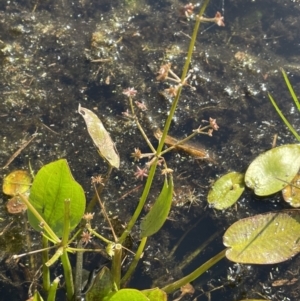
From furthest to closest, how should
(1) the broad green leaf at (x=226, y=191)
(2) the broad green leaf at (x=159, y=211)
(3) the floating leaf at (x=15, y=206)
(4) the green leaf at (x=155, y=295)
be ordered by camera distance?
(1) the broad green leaf at (x=226, y=191)
(3) the floating leaf at (x=15, y=206)
(4) the green leaf at (x=155, y=295)
(2) the broad green leaf at (x=159, y=211)

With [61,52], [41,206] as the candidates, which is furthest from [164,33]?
[41,206]

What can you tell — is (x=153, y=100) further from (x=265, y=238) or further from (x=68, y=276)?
(x=68, y=276)

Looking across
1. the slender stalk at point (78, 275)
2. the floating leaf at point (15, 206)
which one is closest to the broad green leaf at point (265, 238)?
the slender stalk at point (78, 275)

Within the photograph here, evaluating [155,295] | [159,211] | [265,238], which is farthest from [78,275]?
[265,238]

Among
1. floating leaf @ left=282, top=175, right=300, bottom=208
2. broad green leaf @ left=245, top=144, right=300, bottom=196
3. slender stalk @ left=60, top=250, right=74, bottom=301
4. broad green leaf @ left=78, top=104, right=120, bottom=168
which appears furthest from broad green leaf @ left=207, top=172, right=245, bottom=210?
slender stalk @ left=60, top=250, right=74, bottom=301

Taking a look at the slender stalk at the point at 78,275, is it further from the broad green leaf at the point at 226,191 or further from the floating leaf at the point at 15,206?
the broad green leaf at the point at 226,191

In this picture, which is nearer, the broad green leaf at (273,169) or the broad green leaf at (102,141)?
the broad green leaf at (102,141)

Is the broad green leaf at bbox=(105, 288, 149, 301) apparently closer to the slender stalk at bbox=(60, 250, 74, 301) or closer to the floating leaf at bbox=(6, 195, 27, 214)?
the slender stalk at bbox=(60, 250, 74, 301)
